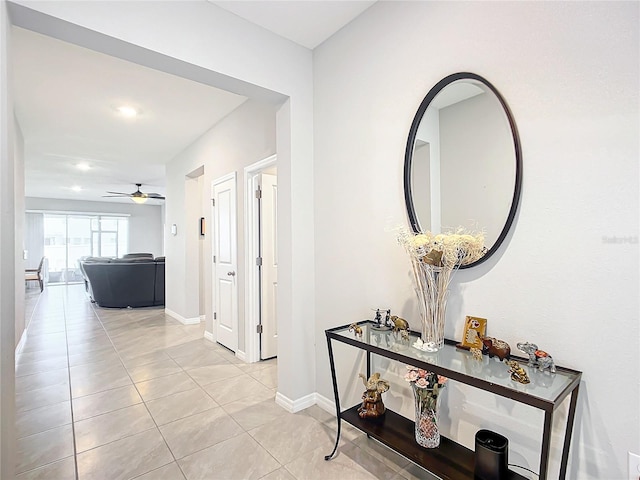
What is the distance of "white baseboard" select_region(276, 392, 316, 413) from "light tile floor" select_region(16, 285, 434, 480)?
0.14 feet

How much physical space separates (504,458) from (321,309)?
1443mm

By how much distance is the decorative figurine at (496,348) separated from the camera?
57.2 inches

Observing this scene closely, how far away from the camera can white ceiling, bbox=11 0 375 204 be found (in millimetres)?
2291

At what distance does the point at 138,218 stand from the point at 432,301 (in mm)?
12019

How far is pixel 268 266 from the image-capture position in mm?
3590

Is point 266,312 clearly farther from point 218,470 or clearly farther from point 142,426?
point 218,470

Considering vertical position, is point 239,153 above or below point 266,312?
above

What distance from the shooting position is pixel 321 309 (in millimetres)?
2561

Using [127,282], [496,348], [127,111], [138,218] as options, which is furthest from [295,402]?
[138,218]

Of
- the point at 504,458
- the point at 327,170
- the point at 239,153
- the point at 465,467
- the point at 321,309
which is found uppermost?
the point at 239,153

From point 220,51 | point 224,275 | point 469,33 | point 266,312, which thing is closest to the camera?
point 469,33

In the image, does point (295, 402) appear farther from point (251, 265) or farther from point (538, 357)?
point (538, 357)

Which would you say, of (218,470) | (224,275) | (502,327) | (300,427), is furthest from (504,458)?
(224,275)

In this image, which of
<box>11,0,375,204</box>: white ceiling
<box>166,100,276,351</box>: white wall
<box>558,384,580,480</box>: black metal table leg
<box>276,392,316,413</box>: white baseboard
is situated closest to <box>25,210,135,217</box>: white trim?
<box>11,0,375,204</box>: white ceiling
